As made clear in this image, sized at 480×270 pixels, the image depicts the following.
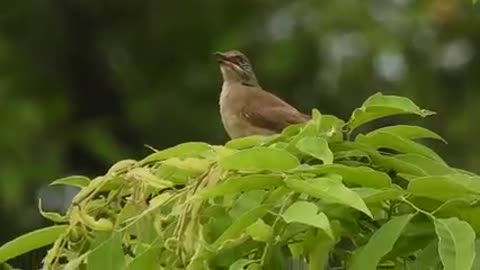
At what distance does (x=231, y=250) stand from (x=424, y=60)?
22.3 ft

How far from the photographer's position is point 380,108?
4.75 feet

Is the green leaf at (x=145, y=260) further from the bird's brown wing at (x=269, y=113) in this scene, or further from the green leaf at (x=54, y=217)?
the bird's brown wing at (x=269, y=113)

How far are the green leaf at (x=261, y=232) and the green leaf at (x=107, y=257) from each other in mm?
131

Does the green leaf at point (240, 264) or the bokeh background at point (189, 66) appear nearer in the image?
the green leaf at point (240, 264)

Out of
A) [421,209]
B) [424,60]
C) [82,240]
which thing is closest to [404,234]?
[421,209]

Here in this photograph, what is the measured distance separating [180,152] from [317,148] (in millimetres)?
157

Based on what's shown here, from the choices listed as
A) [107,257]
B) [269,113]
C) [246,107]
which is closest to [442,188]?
[107,257]

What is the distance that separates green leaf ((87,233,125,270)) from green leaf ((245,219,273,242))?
13 centimetres

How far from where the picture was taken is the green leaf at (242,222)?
1.28 meters

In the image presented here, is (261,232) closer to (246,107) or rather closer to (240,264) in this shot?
(240,264)

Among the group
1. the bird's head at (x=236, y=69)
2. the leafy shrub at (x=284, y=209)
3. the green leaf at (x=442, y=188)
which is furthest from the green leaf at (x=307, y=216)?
the bird's head at (x=236, y=69)

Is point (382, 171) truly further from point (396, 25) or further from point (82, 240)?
point (396, 25)

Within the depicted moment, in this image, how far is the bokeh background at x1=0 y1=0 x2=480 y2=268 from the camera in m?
7.69

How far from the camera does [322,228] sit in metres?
1.24
